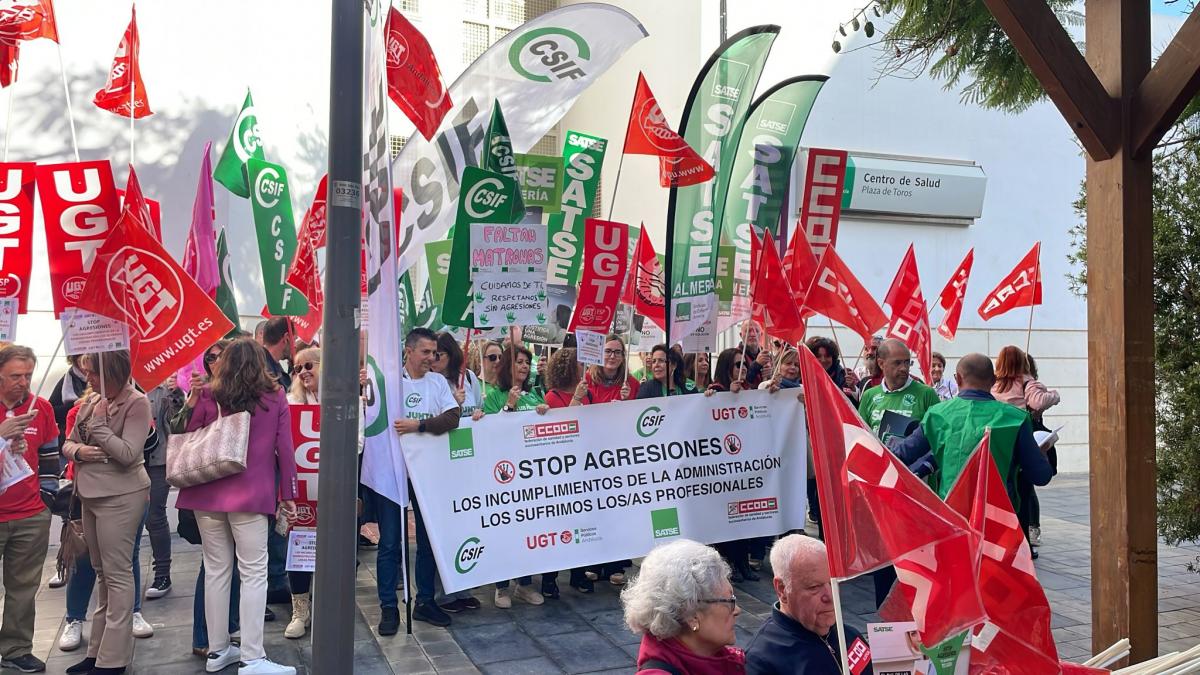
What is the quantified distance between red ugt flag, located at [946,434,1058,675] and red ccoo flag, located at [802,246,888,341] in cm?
486

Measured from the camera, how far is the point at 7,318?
5566mm

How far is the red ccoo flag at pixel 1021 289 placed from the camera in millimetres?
10312

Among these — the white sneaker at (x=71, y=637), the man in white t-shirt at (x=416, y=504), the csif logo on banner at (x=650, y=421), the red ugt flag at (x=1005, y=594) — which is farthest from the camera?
the csif logo on banner at (x=650, y=421)

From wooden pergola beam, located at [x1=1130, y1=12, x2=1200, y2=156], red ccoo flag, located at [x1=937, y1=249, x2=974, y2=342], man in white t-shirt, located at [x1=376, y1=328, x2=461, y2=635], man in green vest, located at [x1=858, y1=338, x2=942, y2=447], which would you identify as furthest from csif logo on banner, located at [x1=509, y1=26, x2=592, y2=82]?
red ccoo flag, located at [x1=937, y1=249, x2=974, y2=342]

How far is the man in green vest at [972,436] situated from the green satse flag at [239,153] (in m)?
6.33

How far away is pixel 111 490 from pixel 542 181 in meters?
4.67

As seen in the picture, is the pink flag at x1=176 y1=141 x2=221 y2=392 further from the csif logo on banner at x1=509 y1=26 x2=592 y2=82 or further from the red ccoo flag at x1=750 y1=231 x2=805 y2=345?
the red ccoo flag at x1=750 y1=231 x2=805 y2=345

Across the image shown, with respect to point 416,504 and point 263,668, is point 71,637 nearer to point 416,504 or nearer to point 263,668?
point 263,668

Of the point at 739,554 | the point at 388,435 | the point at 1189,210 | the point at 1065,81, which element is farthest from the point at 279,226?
the point at 1189,210

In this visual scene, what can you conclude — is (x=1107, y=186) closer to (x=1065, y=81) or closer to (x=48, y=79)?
(x=1065, y=81)

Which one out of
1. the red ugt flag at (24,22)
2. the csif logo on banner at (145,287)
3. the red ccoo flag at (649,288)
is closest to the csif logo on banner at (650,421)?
the red ccoo flag at (649,288)

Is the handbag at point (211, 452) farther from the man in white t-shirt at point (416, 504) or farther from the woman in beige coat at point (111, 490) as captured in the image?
the man in white t-shirt at point (416, 504)

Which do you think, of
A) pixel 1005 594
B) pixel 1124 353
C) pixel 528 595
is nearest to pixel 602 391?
pixel 528 595

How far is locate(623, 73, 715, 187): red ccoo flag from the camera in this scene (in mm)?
Result: 8008
